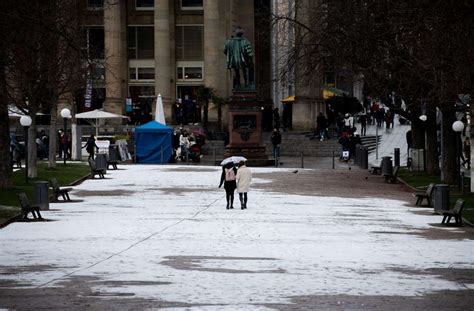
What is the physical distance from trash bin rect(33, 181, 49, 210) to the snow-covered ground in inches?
18.6

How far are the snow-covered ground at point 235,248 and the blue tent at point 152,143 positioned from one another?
93.5ft

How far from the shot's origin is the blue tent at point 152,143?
2938 inches

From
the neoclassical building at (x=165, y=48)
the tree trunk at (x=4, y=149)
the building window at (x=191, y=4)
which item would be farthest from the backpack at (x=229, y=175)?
the building window at (x=191, y=4)

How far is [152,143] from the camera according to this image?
74.8 meters

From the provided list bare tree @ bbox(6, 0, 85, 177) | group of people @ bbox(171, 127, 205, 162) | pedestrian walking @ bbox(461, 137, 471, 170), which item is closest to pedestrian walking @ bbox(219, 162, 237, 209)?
bare tree @ bbox(6, 0, 85, 177)

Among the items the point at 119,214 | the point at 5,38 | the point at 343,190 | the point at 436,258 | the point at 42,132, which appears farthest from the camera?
the point at 42,132

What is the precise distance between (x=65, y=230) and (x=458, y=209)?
10035 mm

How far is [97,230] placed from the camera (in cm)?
3253

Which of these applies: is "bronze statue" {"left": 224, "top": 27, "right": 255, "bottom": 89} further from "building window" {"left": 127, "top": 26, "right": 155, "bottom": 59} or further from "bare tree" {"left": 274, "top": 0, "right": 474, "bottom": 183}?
"building window" {"left": 127, "top": 26, "right": 155, "bottom": 59}

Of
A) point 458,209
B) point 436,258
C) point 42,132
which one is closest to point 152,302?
point 436,258

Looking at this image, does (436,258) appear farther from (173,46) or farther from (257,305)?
(173,46)

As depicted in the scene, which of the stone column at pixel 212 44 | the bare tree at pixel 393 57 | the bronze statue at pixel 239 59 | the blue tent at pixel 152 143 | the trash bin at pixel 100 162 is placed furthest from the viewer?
the stone column at pixel 212 44

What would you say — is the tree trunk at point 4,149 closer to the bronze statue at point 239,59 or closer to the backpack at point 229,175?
the backpack at point 229,175

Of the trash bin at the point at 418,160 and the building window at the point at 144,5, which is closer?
the trash bin at the point at 418,160
